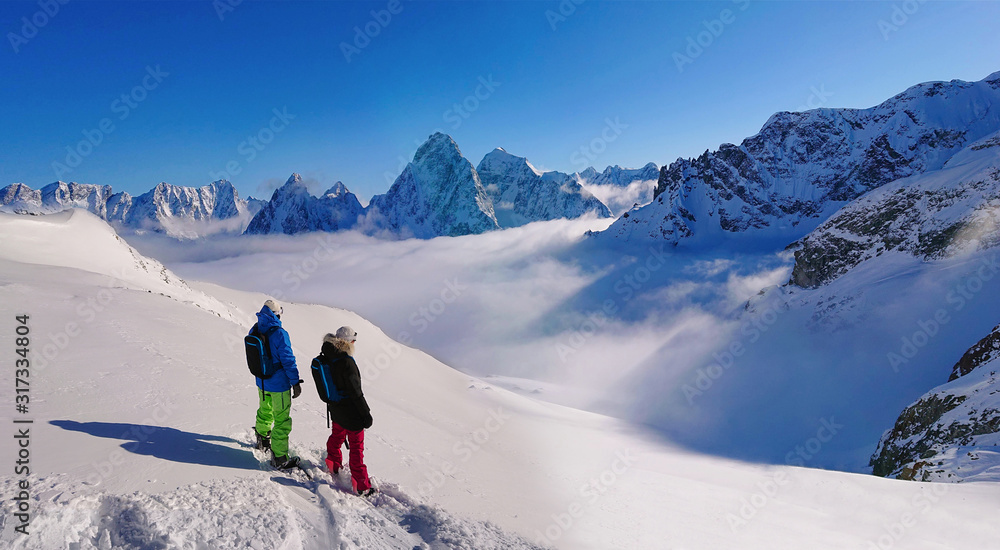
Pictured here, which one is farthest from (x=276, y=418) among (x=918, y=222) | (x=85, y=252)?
(x=918, y=222)

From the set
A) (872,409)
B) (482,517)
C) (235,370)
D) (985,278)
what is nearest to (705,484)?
(482,517)

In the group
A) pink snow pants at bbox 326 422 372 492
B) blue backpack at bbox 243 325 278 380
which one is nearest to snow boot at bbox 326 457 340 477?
pink snow pants at bbox 326 422 372 492

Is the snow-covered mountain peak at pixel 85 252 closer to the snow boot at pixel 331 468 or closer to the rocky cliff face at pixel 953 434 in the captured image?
the snow boot at pixel 331 468

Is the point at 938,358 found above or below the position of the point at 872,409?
above

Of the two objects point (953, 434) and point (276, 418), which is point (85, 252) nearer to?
point (276, 418)

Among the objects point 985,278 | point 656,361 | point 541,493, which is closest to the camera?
point 541,493

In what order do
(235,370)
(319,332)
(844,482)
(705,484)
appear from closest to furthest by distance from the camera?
(235,370) < (705,484) < (844,482) < (319,332)

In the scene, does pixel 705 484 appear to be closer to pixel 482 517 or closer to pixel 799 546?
pixel 799 546

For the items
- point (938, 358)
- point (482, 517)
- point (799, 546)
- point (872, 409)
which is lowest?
point (872, 409)

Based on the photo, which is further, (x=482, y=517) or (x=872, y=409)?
(x=872, y=409)

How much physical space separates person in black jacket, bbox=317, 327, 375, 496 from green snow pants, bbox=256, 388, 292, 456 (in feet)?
1.94

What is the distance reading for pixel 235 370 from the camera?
848 centimetres

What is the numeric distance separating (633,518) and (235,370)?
7.91 meters

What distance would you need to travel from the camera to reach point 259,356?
559 cm
